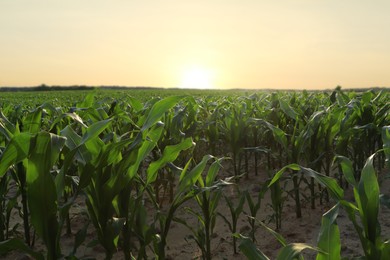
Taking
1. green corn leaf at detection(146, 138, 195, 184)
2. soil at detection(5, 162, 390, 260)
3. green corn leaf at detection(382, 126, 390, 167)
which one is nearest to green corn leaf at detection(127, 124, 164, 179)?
green corn leaf at detection(146, 138, 195, 184)

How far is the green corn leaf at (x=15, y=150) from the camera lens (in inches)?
54.3

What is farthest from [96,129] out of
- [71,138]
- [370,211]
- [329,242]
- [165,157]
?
[370,211]

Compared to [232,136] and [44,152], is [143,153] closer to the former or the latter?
[44,152]

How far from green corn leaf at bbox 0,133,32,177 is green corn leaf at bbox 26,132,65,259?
4 cm

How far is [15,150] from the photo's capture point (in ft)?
4.63

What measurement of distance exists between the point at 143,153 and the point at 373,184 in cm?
90

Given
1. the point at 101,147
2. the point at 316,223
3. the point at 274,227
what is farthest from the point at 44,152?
the point at 316,223

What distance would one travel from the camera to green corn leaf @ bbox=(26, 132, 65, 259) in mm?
1381

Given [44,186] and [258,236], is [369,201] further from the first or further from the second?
[258,236]

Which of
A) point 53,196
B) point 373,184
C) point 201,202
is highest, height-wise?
point 373,184

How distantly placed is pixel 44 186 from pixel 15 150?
0.53 feet

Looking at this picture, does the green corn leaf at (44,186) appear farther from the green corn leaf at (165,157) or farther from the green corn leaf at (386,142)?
the green corn leaf at (386,142)

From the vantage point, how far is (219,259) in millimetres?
2436

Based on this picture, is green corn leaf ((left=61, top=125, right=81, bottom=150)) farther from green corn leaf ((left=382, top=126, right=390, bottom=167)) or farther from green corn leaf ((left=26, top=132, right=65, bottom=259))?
green corn leaf ((left=382, top=126, right=390, bottom=167))
